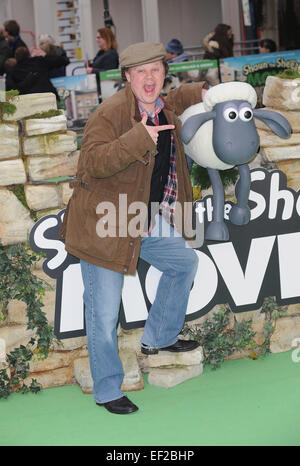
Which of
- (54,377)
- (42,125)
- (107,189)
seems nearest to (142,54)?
(107,189)

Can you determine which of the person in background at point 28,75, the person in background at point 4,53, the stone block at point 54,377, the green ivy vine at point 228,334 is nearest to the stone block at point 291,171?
the green ivy vine at point 228,334

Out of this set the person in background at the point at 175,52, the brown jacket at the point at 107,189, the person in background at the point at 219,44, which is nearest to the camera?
the brown jacket at the point at 107,189

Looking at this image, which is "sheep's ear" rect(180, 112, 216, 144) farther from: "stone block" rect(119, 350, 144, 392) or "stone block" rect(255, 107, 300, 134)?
"stone block" rect(119, 350, 144, 392)

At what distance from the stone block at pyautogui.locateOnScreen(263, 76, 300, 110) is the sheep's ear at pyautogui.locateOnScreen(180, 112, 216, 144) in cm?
68

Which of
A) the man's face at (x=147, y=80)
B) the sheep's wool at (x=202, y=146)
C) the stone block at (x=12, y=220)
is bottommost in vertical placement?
the stone block at (x=12, y=220)

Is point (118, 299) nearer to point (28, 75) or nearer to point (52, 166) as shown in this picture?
point (52, 166)

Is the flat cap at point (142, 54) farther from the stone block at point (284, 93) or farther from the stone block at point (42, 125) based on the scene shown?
the stone block at point (284, 93)

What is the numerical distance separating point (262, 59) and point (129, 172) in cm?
641

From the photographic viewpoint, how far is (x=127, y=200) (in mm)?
3369

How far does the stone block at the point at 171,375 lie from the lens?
3865 mm

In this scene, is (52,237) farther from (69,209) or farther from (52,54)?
(52,54)

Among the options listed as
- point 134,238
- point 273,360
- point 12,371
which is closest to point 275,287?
point 273,360

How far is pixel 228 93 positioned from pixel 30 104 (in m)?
1.01

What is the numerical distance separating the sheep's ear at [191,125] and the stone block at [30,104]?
0.76m
